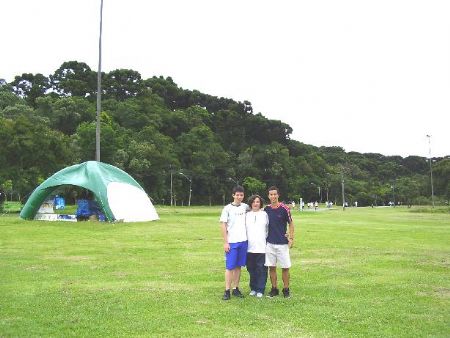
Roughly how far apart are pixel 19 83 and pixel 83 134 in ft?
148

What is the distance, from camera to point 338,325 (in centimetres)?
707

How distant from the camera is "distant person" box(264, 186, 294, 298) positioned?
9109 millimetres

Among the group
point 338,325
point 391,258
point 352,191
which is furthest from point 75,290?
point 352,191

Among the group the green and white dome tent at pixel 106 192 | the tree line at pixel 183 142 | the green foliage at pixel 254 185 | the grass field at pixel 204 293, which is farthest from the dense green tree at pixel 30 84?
the grass field at pixel 204 293

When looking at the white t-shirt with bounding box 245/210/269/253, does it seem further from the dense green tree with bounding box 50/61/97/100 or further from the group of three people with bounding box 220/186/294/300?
the dense green tree with bounding box 50/61/97/100

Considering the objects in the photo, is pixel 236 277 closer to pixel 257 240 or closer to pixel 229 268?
pixel 229 268

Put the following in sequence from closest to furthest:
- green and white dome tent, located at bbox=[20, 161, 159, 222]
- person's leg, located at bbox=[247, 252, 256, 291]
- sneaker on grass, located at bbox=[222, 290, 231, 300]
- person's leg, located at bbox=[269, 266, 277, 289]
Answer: sneaker on grass, located at bbox=[222, 290, 231, 300] → person's leg, located at bbox=[269, 266, 277, 289] → person's leg, located at bbox=[247, 252, 256, 291] → green and white dome tent, located at bbox=[20, 161, 159, 222]

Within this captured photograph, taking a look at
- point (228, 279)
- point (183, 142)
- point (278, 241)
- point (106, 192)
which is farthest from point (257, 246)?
point (183, 142)

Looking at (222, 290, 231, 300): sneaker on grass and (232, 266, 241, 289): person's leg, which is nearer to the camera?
(222, 290, 231, 300): sneaker on grass

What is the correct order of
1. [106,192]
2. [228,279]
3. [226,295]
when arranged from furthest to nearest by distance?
[106,192] → [228,279] → [226,295]

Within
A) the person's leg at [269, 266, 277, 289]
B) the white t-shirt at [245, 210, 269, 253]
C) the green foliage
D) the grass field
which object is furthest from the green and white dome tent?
the green foliage

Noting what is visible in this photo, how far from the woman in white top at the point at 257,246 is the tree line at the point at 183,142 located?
34520 millimetres

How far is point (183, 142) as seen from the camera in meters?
85.3

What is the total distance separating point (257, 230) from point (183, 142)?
76649mm
